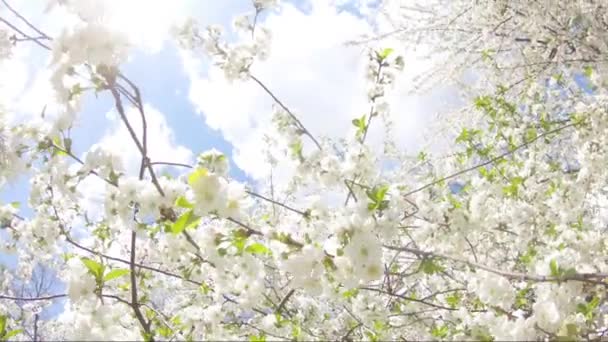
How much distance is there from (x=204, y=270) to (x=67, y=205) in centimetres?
228

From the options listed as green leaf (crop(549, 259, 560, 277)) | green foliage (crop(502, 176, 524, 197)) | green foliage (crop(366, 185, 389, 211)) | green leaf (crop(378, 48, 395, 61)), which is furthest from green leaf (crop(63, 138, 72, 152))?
green foliage (crop(502, 176, 524, 197))

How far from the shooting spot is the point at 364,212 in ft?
5.88

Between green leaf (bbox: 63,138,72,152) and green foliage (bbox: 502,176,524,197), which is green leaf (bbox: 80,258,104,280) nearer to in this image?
green leaf (bbox: 63,138,72,152)

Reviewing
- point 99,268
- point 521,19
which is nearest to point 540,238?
point 521,19

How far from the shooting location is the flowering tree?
1.64 m

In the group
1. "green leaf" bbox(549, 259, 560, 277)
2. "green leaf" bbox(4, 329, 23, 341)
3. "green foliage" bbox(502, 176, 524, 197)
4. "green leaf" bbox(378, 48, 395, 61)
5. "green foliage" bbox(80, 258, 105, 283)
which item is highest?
"green foliage" bbox(502, 176, 524, 197)

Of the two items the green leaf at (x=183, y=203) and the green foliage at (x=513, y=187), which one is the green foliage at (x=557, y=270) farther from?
the green foliage at (x=513, y=187)

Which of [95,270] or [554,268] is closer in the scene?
[554,268]

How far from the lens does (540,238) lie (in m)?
3.89

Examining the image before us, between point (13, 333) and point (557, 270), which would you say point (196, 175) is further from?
point (13, 333)

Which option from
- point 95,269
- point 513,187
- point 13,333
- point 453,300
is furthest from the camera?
point 513,187

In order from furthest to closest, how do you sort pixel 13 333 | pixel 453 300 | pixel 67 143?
1. pixel 453 300
2. pixel 13 333
3. pixel 67 143

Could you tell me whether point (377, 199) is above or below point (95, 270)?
above

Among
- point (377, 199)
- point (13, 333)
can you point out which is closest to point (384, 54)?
point (377, 199)
